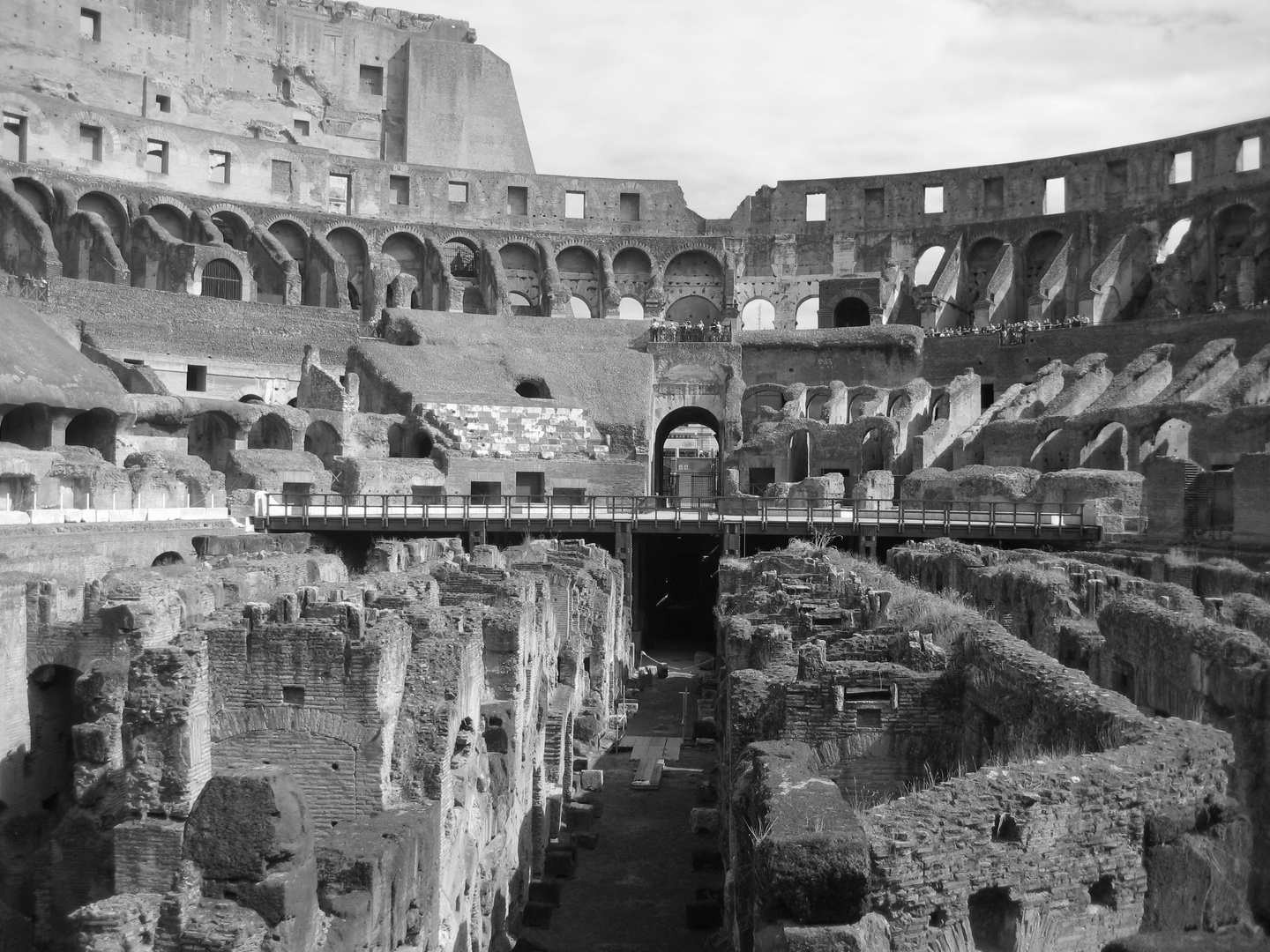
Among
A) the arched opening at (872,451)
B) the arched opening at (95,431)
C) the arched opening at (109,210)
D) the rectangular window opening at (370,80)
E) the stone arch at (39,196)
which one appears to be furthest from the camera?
the rectangular window opening at (370,80)

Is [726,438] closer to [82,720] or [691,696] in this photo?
[691,696]

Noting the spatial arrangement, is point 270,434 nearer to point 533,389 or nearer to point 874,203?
point 533,389

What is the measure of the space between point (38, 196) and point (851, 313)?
3594 centimetres

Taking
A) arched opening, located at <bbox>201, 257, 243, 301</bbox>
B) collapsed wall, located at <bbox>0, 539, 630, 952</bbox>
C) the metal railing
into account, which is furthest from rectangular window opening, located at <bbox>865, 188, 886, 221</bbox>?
collapsed wall, located at <bbox>0, 539, 630, 952</bbox>

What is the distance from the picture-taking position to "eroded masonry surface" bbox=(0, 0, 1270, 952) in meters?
5.16

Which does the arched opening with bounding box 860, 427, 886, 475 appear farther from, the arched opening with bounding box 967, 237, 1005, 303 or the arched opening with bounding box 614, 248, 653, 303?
the arched opening with bounding box 614, 248, 653, 303

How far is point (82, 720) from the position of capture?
1055cm

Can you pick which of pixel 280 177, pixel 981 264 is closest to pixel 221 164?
pixel 280 177

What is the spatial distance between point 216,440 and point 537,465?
33.1 feet

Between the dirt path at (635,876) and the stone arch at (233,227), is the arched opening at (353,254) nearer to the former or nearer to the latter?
the stone arch at (233,227)

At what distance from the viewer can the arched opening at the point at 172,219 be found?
5178cm

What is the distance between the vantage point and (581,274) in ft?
195

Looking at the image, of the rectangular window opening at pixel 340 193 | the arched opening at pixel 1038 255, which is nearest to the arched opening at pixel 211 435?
the rectangular window opening at pixel 340 193

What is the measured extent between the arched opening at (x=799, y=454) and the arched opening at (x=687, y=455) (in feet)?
9.89
